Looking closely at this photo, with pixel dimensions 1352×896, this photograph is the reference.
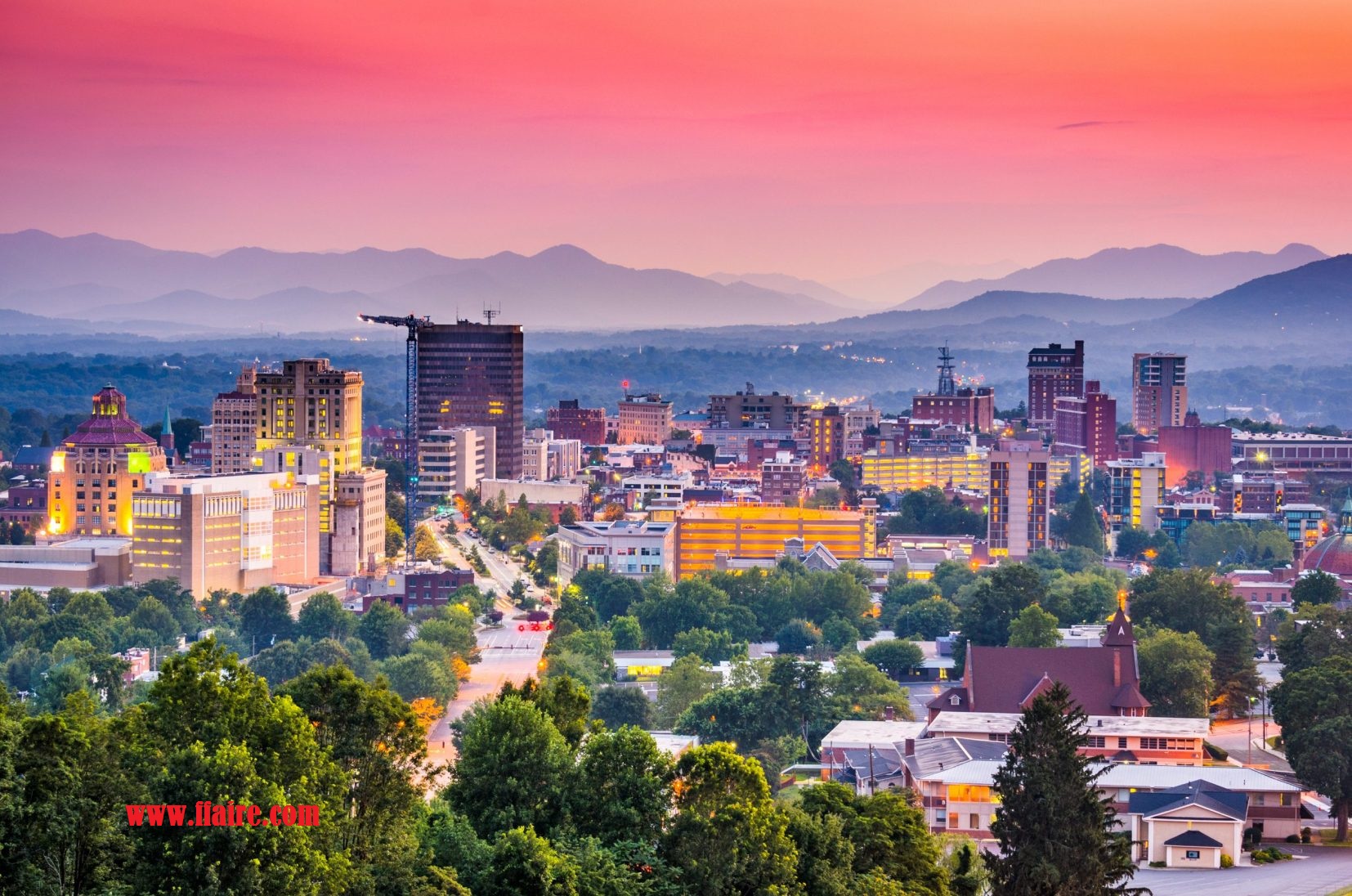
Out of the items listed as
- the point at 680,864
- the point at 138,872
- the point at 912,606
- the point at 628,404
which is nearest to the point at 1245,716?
the point at 912,606

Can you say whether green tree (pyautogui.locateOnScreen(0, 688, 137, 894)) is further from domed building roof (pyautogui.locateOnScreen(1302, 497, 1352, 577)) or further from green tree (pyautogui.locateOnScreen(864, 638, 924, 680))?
domed building roof (pyautogui.locateOnScreen(1302, 497, 1352, 577))

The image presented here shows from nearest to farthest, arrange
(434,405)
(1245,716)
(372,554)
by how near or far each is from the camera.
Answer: (1245,716) → (372,554) → (434,405)

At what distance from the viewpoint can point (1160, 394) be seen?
151000 millimetres

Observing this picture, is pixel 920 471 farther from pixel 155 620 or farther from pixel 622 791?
pixel 622 791

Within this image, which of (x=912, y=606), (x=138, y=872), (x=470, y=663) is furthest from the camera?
(x=912, y=606)

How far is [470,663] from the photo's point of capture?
189ft

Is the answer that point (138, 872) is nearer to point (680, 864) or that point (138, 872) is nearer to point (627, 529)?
point (680, 864)

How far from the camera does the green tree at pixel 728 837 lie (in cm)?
2381

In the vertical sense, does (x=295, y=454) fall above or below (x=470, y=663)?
above

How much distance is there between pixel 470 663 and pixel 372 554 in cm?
2347

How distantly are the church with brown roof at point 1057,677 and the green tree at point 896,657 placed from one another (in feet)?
→ 33.8

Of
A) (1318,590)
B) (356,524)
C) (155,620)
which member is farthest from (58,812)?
(356,524)

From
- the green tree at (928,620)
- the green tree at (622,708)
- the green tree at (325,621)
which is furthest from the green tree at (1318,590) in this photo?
the green tree at (325,621)

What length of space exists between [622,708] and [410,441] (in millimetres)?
56571
